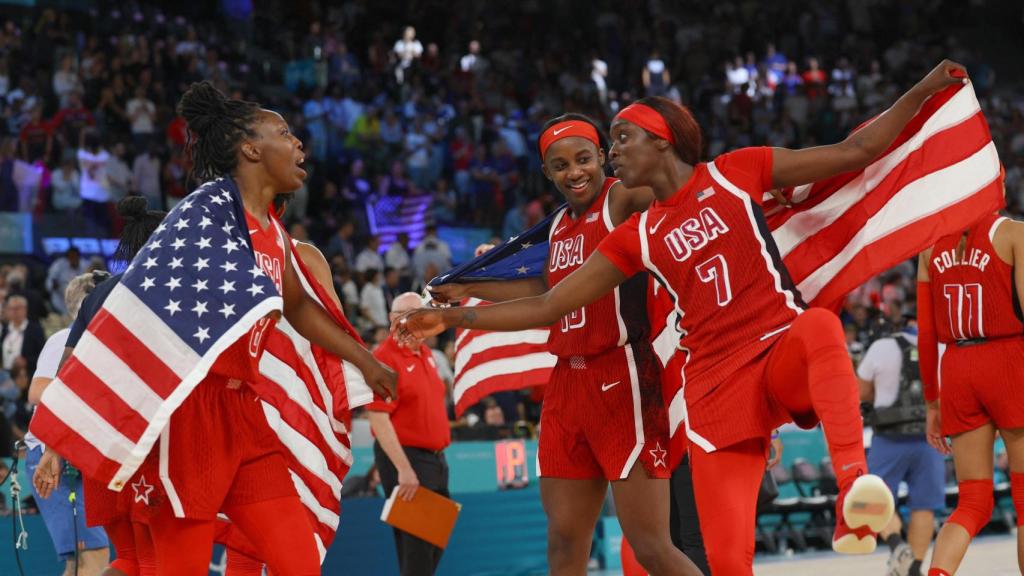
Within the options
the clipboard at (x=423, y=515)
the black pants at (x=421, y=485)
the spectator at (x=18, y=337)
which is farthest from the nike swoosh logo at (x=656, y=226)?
the spectator at (x=18, y=337)

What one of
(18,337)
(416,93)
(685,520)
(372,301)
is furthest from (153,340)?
(416,93)

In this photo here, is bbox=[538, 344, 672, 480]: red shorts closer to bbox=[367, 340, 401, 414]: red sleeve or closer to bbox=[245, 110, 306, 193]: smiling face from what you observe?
bbox=[245, 110, 306, 193]: smiling face

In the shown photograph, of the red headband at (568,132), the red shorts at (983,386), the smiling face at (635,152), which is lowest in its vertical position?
the red shorts at (983,386)

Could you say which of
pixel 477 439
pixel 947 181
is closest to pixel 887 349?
pixel 477 439

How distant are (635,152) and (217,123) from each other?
1.65 metres

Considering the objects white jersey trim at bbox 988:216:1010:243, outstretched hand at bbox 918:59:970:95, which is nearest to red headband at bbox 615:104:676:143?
outstretched hand at bbox 918:59:970:95

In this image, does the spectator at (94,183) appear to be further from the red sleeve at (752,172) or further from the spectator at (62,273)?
the red sleeve at (752,172)

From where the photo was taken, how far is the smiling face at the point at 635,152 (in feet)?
16.0

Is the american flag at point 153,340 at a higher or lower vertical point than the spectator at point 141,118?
lower

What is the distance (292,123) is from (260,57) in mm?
2916

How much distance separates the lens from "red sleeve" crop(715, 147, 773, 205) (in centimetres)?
473

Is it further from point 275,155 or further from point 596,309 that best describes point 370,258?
point 275,155

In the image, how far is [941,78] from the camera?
16.2ft

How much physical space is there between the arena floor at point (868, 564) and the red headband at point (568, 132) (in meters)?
5.64
